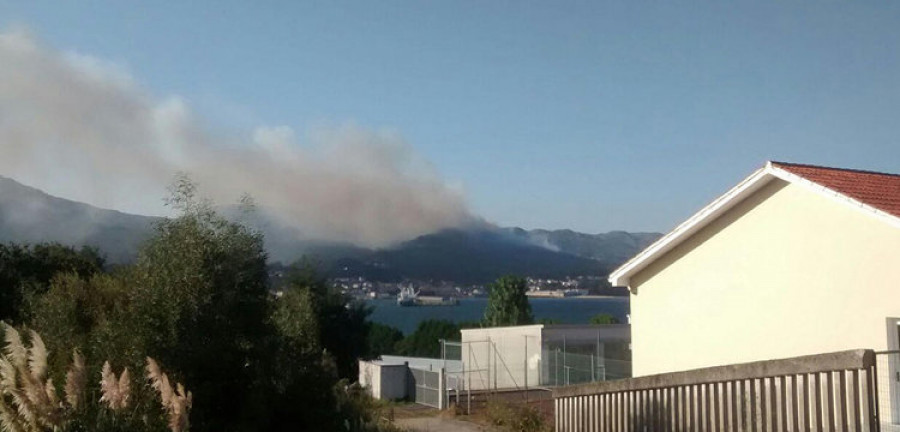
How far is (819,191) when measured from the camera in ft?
50.8

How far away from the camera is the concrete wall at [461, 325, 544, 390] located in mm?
38500

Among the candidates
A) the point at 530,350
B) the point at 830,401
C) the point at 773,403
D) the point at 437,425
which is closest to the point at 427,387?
the point at 530,350

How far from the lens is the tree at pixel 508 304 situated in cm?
6544

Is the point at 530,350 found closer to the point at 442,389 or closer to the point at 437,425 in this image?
the point at 442,389

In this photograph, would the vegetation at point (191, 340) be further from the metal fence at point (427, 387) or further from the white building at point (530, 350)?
the white building at point (530, 350)

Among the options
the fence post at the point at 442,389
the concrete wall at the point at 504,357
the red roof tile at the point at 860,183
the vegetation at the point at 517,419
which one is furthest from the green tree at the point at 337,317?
the red roof tile at the point at 860,183

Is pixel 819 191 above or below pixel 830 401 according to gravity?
above

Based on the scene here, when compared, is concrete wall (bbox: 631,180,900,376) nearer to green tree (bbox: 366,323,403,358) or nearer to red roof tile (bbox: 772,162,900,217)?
red roof tile (bbox: 772,162,900,217)

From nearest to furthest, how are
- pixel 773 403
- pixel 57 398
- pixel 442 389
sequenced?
1. pixel 773 403
2. pixel 57 398
3. pixel 442 389

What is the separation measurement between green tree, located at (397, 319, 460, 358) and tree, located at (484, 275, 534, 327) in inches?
121

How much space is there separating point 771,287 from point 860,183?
234cm

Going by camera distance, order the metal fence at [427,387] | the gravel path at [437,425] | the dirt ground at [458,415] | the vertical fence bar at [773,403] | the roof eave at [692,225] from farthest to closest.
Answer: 1. the metal fence at [427,387]
2. the dirt ground at [458,415]
3. the gravel path at [437,425]
4. the roof eave at [692,225]
5. the vertical fence bar at [773,403]

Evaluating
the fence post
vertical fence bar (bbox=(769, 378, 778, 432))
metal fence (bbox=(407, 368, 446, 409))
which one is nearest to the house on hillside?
vertical fence bar (bbox=(769, 378, 778, 432))

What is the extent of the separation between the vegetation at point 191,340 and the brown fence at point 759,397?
4602mm
